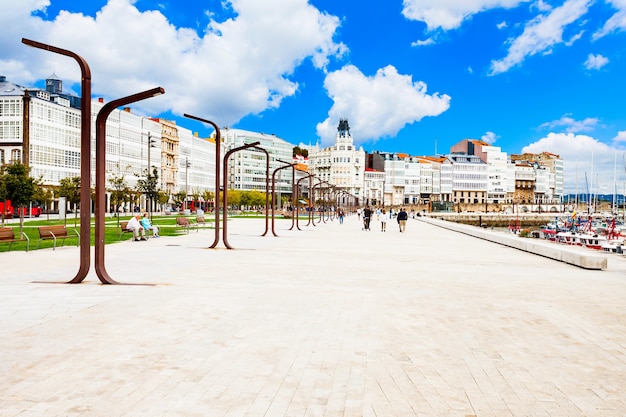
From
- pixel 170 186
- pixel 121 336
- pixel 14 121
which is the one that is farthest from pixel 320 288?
pixel 170 186

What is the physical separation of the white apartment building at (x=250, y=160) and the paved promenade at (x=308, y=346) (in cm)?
13722

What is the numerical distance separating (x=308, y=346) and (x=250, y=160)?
151 m

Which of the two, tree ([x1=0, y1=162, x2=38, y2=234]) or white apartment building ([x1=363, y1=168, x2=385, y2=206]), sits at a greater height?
white apartment building ([x1=363, y1=168, x2=385, y2=206])

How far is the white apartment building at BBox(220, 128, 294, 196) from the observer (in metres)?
155

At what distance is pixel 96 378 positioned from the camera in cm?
486

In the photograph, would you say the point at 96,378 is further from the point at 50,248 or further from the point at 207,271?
the point at 50,248

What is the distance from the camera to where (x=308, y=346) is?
605 centimetres

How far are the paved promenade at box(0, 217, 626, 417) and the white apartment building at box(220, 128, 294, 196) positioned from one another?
450 feet

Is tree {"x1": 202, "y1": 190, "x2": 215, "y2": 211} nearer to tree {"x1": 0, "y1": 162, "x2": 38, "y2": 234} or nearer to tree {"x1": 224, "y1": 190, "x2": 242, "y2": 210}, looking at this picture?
tree {"x1": 224, "y1": 190, "x2": 242, "y2": 210}

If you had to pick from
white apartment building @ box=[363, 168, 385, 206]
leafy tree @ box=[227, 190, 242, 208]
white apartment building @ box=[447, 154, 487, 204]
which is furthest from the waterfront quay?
leafy tree @ box=[227, 190, 242, 208]

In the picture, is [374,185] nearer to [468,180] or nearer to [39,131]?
[468,180]

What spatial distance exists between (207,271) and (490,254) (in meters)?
11.1

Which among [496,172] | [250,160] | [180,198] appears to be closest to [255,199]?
[180,198]

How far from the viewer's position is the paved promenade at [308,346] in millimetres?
4395
